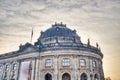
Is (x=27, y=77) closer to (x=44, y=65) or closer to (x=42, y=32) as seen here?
(x=44, y=65)

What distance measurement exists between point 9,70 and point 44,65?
10.5 meters

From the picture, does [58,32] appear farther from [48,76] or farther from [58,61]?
[48,76]

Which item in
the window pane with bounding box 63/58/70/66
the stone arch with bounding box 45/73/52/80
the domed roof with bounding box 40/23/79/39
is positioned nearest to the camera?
the window pane with bounding box 63/58/70/66

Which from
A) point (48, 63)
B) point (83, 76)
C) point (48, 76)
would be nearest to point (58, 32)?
point (48, 63)

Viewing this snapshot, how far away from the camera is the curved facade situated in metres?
34.1

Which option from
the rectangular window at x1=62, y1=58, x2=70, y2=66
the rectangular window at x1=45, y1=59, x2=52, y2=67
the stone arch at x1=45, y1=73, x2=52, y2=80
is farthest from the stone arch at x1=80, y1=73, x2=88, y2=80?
the rectangular window at x1=45, y1=59, x2=52, y2=67

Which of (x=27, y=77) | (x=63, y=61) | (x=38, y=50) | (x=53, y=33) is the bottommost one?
(x=27, y=77)

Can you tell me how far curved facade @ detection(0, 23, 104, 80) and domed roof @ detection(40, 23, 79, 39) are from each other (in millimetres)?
1182

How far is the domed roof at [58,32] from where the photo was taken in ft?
136

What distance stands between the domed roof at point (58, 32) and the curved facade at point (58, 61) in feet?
3.88

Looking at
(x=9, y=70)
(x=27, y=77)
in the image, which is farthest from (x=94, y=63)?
(x=9, y=70)

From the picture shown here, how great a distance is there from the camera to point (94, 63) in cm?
3650

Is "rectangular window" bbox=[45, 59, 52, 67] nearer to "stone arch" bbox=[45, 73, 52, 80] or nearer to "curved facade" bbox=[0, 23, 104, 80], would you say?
"curved facade" bbox=[0, 23, 104, 80]

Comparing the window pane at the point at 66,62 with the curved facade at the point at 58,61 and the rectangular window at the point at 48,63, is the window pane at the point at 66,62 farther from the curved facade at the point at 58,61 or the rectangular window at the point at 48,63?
the rectangular window at the point at 48,63
